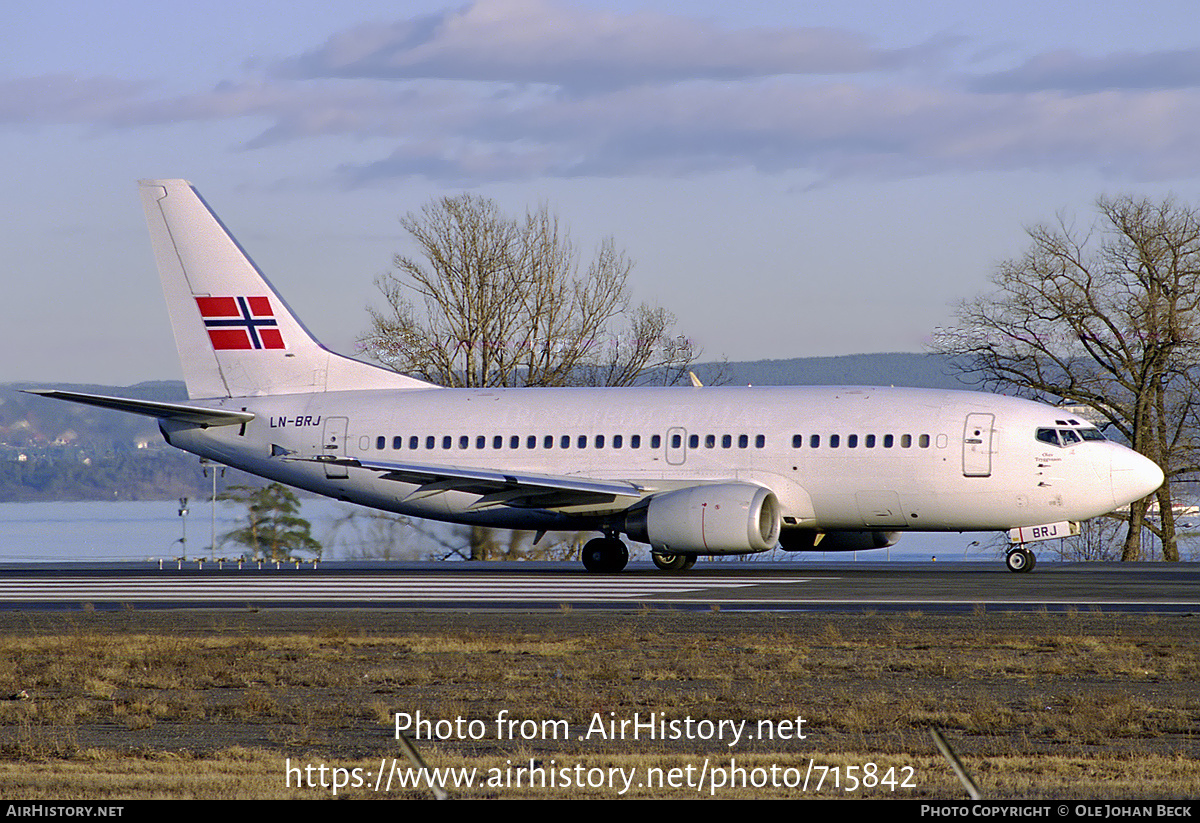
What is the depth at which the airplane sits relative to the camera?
27703 mm

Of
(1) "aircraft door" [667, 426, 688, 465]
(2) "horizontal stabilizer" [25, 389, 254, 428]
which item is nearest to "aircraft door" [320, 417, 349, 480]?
(2) "horizontal stabilizer" [25, 389, 254, 428]

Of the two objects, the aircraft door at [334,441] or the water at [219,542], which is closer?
the aircraft door at [334,441]

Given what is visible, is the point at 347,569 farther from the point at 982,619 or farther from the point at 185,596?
the point at 982,619

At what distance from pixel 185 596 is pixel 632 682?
12982mm

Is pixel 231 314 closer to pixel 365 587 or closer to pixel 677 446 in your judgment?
pixel 365 587

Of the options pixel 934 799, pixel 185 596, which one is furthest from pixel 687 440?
pixel 934 799

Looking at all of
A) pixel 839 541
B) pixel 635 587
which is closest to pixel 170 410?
pixel 635 587

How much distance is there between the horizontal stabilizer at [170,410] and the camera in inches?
1199

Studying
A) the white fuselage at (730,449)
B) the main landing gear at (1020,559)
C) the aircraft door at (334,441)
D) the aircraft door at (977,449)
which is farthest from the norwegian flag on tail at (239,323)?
the main landing gear at (1020,559)

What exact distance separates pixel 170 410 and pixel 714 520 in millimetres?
12500

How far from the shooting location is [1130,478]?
2736 cm

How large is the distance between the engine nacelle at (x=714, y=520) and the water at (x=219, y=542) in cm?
1021

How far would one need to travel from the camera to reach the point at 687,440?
29.4 metres

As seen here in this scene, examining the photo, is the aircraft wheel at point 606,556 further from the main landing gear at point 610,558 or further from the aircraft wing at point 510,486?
→ the aircraft wing at point 510,486
